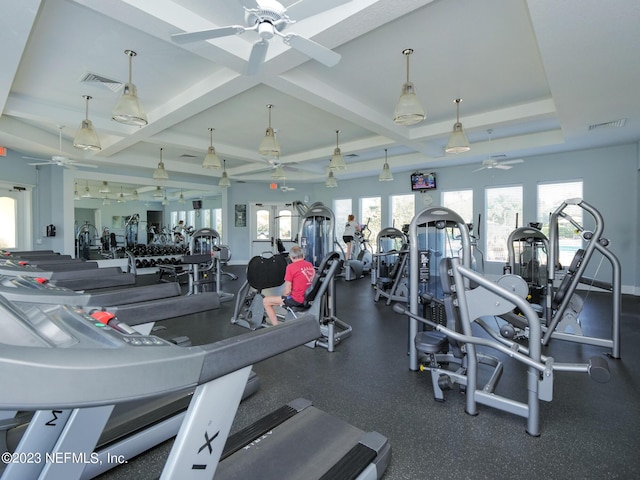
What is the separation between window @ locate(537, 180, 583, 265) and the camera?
6954mm

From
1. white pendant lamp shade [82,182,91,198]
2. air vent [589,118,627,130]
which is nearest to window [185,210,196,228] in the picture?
white pendant lamp shade [82,182,91,198]

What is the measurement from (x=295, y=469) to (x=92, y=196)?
9.44 m

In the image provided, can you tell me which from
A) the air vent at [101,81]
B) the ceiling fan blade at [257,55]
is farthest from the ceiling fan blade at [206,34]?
the air vent at [101,81]

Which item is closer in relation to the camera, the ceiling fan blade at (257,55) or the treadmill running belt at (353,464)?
the treadmill running belt at (353,464)

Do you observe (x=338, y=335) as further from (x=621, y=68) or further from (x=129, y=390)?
(x=621, y=68)

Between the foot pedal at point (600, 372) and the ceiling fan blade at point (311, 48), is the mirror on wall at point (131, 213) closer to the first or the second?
the ceiling fan blade at point (311, 48)

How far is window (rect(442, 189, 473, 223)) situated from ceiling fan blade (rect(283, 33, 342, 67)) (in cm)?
675

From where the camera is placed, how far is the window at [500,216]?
303 inches

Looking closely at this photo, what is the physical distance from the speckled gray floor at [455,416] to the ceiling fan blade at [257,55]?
2533 mm

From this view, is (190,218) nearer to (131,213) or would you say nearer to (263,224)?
(131,213)

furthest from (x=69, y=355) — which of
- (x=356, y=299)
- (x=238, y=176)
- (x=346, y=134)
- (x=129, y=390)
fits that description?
(x=238, y=176)

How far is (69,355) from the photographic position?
0.57 metres

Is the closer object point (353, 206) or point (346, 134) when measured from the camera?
point (346, 134)

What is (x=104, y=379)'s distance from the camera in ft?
1.92
